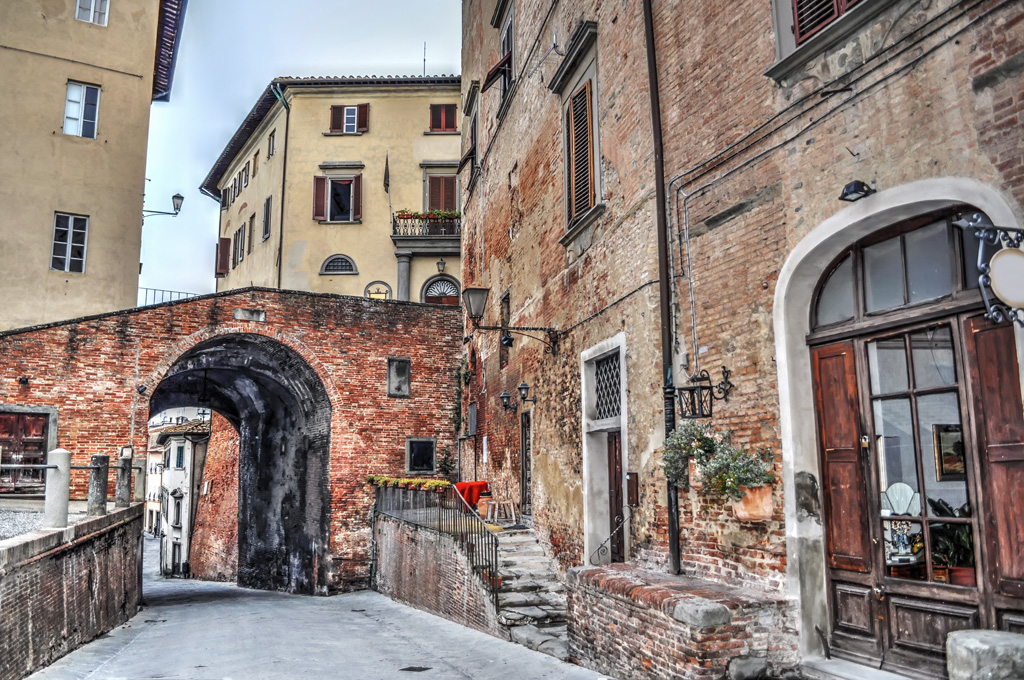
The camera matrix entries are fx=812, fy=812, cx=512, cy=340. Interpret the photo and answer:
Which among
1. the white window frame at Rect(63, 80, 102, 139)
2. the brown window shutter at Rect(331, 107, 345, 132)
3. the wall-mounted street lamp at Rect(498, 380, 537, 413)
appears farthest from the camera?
the brown window shutter at Rect(331, 107, 345, 132)

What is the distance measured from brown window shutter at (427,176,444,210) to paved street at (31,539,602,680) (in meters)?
14.5

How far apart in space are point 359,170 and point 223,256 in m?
9.73

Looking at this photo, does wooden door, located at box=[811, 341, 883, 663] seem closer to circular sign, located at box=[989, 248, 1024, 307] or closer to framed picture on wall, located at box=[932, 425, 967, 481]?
framed picture on wall, located at box=[932, 425, 967, 481]

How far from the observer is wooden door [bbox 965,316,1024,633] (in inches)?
190

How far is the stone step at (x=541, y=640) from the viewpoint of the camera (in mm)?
8469

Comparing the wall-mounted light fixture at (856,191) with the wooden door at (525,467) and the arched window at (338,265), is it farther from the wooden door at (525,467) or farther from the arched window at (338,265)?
the arched window at (338,265)

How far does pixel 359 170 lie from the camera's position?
27422mm

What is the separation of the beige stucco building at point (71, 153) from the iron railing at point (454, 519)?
27.3 feet

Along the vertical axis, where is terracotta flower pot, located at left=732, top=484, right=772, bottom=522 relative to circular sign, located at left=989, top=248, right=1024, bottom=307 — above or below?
below

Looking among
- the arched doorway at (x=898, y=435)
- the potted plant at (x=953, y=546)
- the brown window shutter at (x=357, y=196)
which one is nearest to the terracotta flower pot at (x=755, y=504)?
the arched doorway at (x=898, y=435)

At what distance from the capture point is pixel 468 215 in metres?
19.5

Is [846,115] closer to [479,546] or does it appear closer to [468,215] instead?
[479,546]

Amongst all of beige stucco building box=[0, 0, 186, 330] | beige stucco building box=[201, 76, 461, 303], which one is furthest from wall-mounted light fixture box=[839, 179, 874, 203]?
beige stucco building box=[201, 76, 461, 303]

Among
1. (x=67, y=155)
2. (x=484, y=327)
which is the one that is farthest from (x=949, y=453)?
(x=67, y=155)
